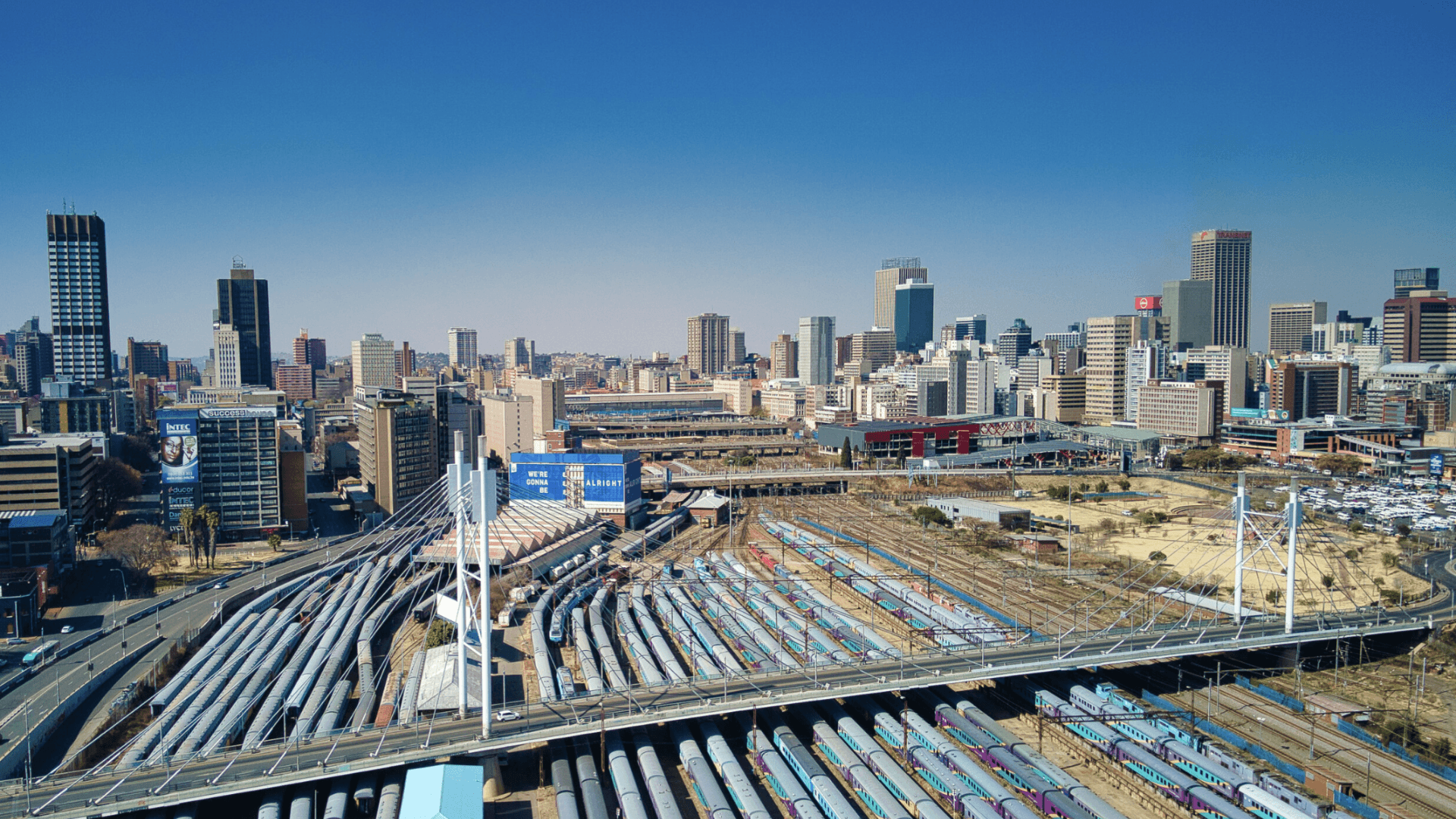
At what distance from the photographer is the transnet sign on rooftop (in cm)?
2428

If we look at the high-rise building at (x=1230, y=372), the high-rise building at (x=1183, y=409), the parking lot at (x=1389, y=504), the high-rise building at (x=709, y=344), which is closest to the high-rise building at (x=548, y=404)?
the high-rise building at (x=1183, y=409)

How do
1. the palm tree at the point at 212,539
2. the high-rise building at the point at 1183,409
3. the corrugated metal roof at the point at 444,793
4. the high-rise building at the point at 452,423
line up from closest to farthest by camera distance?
the corrugated metal roof at the point at 444,793, the palm tree at the point at 212,539, the high-rise building at the point at 452,423, the high-rise building at the point at 1183,409

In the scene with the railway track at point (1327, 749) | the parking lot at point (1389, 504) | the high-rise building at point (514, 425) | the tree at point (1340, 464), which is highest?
the high-rise building at point (514, 425)

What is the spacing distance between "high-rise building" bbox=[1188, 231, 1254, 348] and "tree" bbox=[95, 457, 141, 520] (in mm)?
77544

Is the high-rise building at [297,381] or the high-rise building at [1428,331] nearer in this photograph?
the high-rise building at [1428,331]

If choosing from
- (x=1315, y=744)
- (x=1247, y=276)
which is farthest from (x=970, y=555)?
(x=1247, y=276)

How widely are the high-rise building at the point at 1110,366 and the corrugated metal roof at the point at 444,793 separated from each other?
141 feet

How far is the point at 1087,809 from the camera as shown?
29.2 feet

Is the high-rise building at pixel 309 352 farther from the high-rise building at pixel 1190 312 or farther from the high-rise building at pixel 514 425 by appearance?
the high-rise building at pixel 1190 312

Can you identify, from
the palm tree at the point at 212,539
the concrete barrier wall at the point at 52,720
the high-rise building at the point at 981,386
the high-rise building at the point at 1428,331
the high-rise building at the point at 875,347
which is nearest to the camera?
the concrete barrier wall at the point at 52,720

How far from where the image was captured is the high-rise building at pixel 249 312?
6134 centimetres

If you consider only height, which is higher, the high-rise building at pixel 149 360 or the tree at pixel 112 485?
the high-rise building at pixel 149 360

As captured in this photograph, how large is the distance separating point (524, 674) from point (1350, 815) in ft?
32.2

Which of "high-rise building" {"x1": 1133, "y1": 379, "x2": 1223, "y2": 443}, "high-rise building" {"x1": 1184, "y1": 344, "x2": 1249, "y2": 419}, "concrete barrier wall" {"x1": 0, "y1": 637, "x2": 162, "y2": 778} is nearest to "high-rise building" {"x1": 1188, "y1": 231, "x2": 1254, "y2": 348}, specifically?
"high-rise building" {"x1": 1184, "y1": 344, "x2": 1249, "y2": 419}
